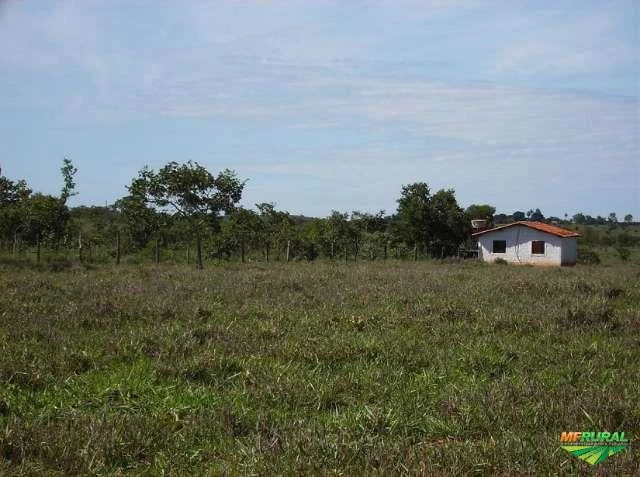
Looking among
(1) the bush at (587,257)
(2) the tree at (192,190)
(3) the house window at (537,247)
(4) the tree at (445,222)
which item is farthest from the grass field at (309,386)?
(1) the bush at (587,257)

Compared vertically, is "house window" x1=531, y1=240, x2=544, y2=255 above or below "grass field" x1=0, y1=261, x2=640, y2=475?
above

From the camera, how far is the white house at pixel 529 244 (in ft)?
137

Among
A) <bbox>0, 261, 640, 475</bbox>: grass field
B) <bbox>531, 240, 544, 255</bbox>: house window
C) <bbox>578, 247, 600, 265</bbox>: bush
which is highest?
<bbox>531, 240, 544, 255</bbox>: house window

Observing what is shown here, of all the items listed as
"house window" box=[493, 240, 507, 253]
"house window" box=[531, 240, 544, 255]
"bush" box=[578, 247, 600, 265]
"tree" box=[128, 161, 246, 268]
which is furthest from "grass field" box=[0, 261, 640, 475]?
"bush" box=[578, 247, 600, 265]

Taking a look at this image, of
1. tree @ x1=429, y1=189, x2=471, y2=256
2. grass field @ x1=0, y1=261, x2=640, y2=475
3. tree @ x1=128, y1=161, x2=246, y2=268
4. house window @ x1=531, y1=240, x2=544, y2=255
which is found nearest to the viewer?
grass field @ x1=0, y1=261, x2=640, y2=475

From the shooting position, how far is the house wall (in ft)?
137

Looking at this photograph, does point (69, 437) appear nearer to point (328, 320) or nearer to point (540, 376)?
point (540, 376)

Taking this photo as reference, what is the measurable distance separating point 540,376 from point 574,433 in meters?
1.88

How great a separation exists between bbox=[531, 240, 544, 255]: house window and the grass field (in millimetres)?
32676

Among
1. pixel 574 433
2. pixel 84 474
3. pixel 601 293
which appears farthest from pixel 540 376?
pixel 601 293

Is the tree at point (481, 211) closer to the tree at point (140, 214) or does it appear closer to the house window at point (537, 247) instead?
the house window at point (537, 247)

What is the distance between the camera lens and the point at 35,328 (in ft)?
27.7

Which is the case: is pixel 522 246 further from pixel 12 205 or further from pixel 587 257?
pixel 12 205

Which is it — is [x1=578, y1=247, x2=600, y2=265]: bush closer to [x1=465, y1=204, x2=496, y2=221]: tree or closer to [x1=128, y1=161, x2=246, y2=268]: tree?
[x1=465, y1=204, x2=496, y2=221]: tree
